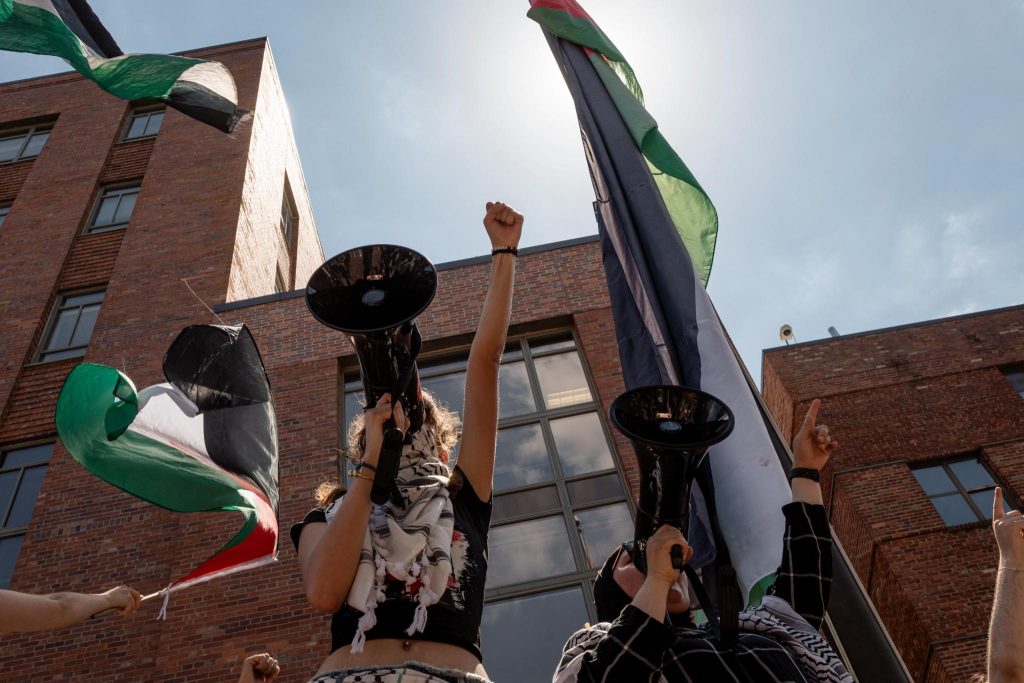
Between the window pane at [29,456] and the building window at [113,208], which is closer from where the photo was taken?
the window pane at [29,456]

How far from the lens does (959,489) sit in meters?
13.2

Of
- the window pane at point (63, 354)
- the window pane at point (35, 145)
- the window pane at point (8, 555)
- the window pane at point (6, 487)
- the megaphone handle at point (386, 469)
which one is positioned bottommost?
the megaphone handle at point (386, 469)

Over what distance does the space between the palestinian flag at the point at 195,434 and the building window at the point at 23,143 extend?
12810 mm

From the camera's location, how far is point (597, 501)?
904 centimetres

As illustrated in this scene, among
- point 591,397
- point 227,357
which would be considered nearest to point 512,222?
point 227,357

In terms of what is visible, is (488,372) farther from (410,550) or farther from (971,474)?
(971,474)

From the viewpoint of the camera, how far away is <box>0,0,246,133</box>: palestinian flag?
23.4 feet

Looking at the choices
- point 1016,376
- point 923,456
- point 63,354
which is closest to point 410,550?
point 63,354

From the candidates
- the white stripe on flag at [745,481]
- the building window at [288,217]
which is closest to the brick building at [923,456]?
the white stripe on flag at [745,481]

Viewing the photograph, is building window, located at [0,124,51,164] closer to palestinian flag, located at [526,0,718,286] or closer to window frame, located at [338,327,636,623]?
window frame, located at [338,327,636,623]

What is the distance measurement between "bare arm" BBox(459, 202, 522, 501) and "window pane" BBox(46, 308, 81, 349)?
450 inches

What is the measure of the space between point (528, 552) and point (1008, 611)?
6.26 meters

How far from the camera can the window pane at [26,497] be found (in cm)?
1002

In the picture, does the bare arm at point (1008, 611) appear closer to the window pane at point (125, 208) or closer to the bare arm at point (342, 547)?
the bare arm at point (342, 547)
